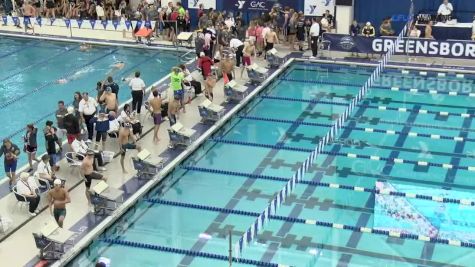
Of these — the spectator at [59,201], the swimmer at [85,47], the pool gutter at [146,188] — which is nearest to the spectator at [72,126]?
the pool gutter at [146,188]

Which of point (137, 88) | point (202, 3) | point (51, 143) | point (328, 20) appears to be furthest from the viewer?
point (202, 3)

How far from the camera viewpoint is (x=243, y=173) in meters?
14.5

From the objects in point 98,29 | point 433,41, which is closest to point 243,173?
point 433,41

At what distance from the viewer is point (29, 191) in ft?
40.8

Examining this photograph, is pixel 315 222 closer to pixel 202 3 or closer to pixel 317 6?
pixel 317 6

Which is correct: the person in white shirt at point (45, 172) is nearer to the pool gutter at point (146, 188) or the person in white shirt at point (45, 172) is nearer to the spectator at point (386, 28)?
the pool gutter at point (146, 188)

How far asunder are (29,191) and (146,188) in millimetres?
2112

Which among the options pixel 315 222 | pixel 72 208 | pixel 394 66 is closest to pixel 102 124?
pixel 72 208

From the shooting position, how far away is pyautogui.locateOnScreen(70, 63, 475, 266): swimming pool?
1169 cm

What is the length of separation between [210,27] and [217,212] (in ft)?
29.7

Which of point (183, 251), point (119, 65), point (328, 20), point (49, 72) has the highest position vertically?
point (328, 20)

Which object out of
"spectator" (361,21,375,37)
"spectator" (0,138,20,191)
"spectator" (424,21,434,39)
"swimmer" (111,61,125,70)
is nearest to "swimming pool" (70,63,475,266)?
"spectator" (424,21,434,39)

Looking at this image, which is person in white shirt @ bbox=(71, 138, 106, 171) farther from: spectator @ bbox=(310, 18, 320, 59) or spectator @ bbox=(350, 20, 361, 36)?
spectator @ bbox=(350, 20, 361, 36)

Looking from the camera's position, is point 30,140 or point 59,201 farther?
point 30,140
